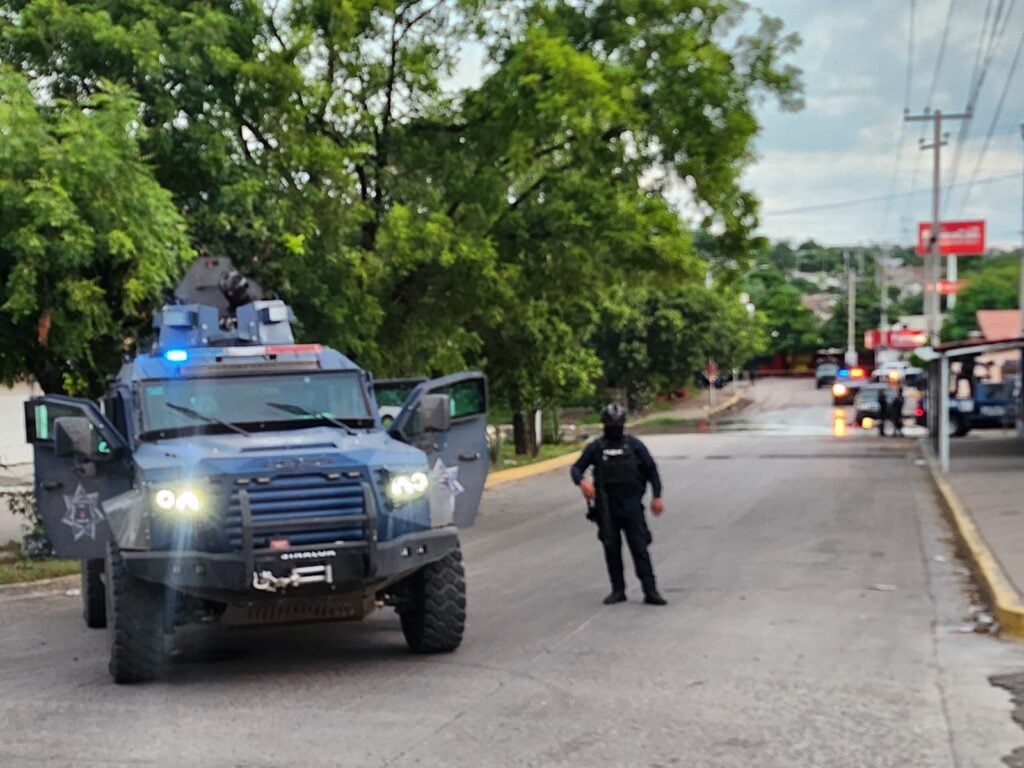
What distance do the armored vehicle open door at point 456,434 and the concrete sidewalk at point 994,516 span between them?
4263 millimetres

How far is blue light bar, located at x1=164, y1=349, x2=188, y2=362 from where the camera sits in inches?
409

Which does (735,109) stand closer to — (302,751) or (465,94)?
(465,94)

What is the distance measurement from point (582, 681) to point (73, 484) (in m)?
4.36

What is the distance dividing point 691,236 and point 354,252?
522cm

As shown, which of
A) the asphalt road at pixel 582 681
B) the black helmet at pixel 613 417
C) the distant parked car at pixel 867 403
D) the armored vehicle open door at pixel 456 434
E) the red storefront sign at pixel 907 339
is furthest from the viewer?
the red storefront sign at pixel 907 339

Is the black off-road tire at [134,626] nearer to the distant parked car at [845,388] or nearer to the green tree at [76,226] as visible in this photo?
the green tree at [76,226]

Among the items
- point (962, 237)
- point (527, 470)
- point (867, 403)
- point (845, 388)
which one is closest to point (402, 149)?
point (527, 470)

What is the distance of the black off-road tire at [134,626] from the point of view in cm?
884

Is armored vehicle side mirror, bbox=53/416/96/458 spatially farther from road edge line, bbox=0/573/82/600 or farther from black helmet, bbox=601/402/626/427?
road edge line, bbox=0/573/82/600

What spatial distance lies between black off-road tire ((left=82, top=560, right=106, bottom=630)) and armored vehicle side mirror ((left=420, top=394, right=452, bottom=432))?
3080 millimetres

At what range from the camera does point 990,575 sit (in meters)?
12.8

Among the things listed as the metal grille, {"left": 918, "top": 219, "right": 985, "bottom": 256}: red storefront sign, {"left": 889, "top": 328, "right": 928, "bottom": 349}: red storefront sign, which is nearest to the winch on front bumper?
the metal grille

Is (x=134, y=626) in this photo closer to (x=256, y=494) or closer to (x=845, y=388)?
(x=256, y=494)

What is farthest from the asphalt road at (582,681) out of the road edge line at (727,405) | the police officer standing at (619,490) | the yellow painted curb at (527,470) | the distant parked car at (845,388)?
the distant parked car at (845,388)
